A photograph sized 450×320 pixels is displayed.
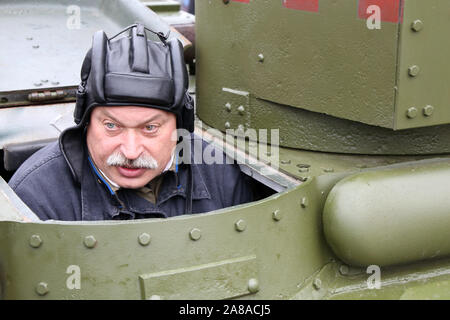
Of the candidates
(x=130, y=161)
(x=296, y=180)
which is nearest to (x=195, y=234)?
(x=130, y=161)

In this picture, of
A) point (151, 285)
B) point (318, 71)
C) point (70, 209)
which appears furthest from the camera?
point (318, 71)

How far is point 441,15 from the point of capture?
115 inches

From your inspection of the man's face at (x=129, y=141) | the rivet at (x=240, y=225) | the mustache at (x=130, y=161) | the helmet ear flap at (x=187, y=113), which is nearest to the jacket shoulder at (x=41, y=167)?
the man's face at (x=129, y=141)

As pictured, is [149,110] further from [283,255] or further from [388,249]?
[388,249]

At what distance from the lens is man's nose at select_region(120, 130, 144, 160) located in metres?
2.80

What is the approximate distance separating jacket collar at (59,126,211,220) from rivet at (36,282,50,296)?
44 cm

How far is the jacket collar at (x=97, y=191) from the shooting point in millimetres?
2865

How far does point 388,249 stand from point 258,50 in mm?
1056

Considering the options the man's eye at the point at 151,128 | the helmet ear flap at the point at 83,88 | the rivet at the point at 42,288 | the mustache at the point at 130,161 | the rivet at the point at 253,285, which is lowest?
the rivet at the point at 253,285

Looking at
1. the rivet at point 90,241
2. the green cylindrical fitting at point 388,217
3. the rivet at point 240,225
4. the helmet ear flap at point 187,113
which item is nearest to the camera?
the rivet at point 90,241

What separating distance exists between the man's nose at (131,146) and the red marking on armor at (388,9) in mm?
968

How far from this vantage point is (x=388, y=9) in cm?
287

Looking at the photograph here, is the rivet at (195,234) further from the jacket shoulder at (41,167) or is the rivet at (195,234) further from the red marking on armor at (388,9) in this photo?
the red marking on armor at (388,9)

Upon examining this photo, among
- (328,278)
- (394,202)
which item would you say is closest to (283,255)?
(328,278)
